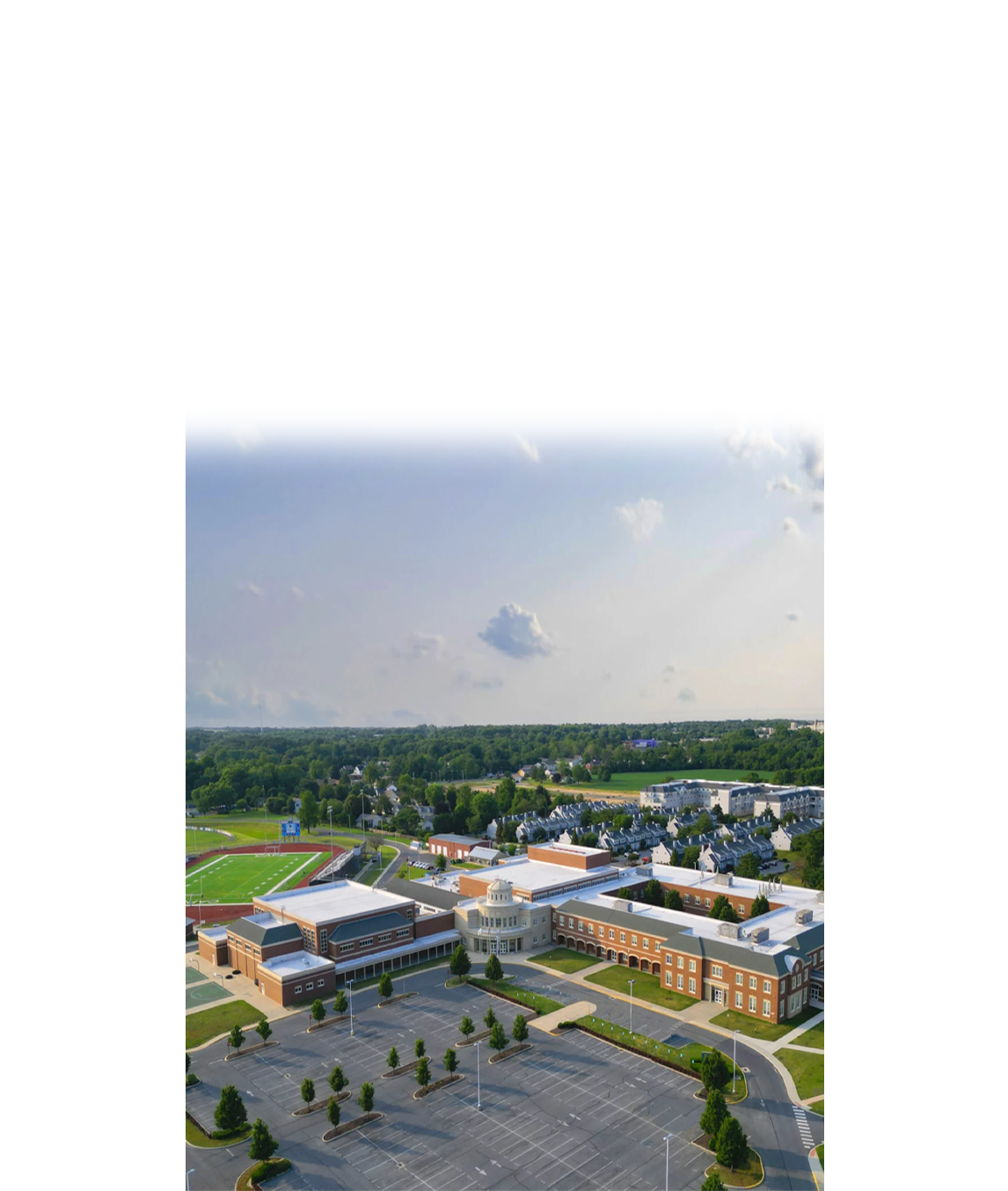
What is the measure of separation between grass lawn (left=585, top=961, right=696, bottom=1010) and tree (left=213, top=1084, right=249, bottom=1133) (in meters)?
3.78

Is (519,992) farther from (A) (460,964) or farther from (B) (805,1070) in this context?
(B) (805,1070)

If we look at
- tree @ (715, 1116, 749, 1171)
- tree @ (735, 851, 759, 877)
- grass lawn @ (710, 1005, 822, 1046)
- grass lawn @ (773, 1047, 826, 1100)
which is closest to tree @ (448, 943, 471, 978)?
grass lawn @ (710, 1005, 822, 1046)

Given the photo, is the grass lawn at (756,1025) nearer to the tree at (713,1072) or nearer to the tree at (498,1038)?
the tree at (713,1072)

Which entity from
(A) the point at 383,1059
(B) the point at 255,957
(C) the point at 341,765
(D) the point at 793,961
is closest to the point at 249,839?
(C) the point at 341,765

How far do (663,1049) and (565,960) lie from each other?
2.54m

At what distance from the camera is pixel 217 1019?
6.67m

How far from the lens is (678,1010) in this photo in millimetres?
6703

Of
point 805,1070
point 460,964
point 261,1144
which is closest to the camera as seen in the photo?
point 261,1144

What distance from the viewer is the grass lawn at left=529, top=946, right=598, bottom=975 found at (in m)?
8.02

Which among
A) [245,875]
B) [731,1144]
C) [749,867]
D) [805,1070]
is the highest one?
[731,1144]

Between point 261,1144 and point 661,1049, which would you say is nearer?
point 261,1144

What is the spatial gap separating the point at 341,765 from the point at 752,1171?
9870mm

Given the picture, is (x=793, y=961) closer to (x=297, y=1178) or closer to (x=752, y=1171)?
(x=752, y=1171)

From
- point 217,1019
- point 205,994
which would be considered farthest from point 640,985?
point 205,994
